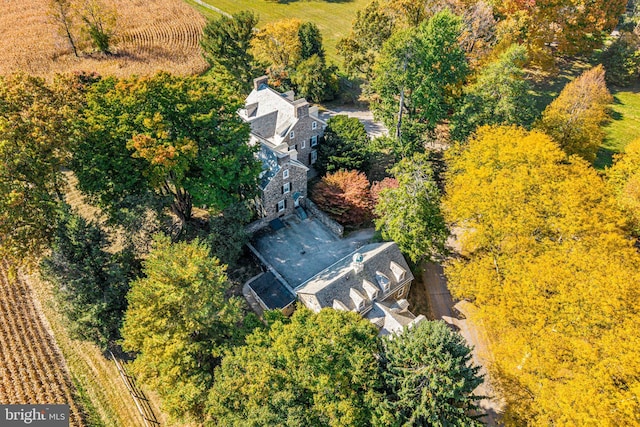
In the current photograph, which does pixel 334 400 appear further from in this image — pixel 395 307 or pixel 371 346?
pixel 395 307

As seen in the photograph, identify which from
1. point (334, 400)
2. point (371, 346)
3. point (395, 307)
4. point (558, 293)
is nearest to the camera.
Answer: point (334, 400)

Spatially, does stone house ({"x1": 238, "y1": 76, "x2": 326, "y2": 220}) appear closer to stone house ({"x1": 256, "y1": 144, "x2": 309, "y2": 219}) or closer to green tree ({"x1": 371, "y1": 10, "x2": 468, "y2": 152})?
stone house ({"x1": 256, "y1": 144, "x2": 309, "y2": 219})

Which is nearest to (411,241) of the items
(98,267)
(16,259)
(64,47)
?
(98,267)

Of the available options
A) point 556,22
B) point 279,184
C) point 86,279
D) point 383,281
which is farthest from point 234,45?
point 556,22

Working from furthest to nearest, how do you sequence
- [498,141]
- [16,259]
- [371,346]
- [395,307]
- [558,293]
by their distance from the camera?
[498,141] → [395,307] → [16,259] → [558,293] → [371,346]

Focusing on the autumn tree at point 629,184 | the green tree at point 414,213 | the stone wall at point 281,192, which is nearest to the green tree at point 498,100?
the autumn tree at point 629,184

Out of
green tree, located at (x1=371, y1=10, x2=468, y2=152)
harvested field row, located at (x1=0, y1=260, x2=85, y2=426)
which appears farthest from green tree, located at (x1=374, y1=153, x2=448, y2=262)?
harvested field row, located at (x1=0, y1=260, x2=85, y2=426)
